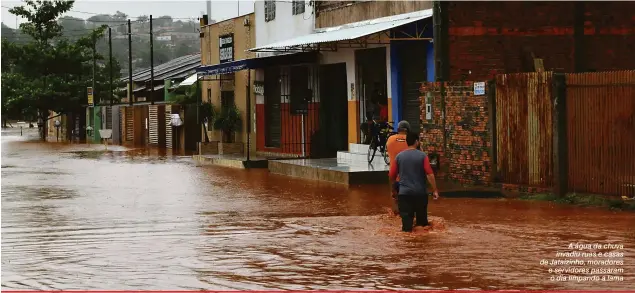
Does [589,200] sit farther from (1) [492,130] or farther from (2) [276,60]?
(2) [276,60]

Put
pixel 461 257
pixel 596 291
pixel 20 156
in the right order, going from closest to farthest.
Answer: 1. pixel 596 291
2. pixel 461 257
3. pixel 20 156

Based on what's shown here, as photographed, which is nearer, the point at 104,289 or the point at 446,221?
the point at 104,289

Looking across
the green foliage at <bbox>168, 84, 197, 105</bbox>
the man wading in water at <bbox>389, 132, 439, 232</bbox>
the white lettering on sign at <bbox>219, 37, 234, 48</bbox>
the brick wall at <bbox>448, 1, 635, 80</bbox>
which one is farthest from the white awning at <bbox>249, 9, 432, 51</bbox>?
the green foliage at <bbox>168, 84, 197, 105</bbox>

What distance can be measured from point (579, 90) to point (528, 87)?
1.35 metres

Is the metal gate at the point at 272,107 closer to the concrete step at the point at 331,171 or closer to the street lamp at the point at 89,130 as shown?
the concrete step at the point at 331,171

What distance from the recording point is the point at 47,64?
66125mm

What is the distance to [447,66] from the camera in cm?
2262

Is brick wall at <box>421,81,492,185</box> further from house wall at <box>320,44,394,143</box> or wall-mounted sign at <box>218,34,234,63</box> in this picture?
wall-mounted sign at <box>218,34,234,63</box>

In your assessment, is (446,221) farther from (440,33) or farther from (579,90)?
(440,33)

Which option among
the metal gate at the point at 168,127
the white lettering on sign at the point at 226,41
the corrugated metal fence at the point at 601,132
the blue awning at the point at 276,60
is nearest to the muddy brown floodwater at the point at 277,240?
the corrugated metal fence at the point at 601,132

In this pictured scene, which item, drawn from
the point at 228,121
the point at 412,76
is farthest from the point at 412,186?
the point at 228,121

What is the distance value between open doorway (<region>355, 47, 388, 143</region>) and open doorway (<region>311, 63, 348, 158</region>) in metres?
2.84

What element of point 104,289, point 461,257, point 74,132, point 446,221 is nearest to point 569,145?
point 446,221

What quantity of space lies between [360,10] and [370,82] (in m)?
1.92
